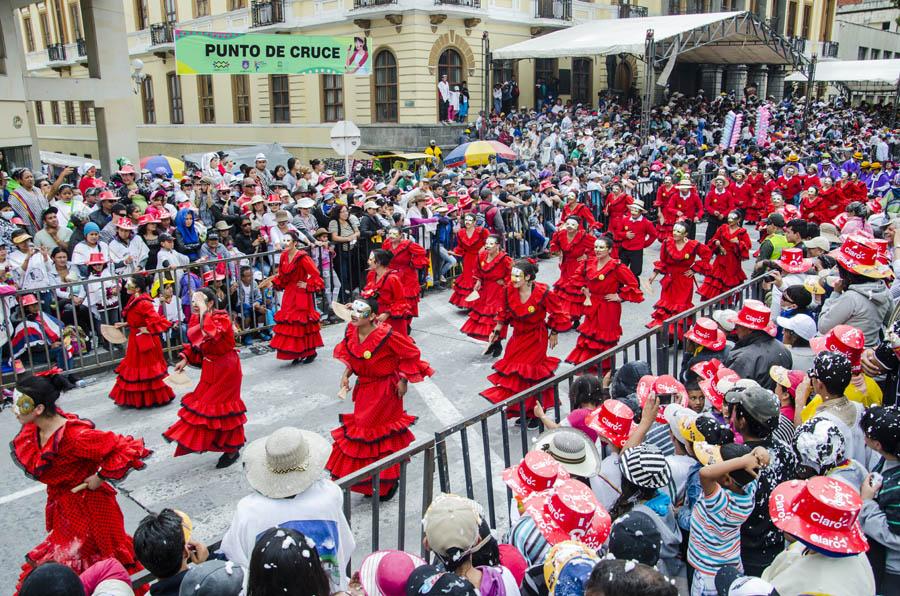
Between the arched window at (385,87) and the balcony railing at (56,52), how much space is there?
2164cm

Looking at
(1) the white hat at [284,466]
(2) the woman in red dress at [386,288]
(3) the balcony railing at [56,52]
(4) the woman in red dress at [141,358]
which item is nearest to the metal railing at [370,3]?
(2) the woman in red dress at [386,288]

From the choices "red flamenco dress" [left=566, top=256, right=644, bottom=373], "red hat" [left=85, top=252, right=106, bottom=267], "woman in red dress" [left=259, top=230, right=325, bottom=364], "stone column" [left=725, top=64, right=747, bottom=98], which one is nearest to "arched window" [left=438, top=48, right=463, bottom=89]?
"stone column" [left=725, top=64, right=747, bottom=98]

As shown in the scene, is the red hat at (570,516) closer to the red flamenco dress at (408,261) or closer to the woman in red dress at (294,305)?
the woman in red dress at (294,305)

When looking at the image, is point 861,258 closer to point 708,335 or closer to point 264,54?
point 708,335

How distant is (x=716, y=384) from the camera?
496 centimetres

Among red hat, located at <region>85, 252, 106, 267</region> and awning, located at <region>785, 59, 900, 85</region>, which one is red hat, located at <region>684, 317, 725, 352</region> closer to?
red hat, located at <region>85, 252, 106, 267</region>

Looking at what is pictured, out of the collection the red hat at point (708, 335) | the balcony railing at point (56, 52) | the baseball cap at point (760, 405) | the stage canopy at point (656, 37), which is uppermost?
the balcony railing at point (56, 52)

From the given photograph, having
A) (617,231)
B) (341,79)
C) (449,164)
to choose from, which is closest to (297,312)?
(617,231)

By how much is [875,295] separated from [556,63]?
2847 cm

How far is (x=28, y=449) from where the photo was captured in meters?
4.48

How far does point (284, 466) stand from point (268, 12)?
30.3 m

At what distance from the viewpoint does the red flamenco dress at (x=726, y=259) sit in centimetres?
1066

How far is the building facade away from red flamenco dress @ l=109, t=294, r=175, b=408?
834 inches

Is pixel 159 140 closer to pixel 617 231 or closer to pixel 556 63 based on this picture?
pixel 556 63
